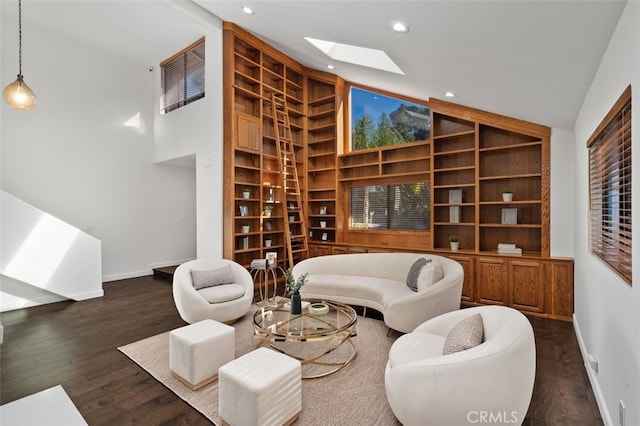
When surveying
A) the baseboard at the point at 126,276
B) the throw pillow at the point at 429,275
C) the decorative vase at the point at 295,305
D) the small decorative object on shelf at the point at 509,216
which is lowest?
the baseboard at the point at 126,276

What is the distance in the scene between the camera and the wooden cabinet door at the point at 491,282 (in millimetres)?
4184

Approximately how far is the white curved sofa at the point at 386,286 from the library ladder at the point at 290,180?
135 centimetres

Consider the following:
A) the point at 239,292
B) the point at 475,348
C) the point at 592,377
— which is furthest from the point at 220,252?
the point at 592,377

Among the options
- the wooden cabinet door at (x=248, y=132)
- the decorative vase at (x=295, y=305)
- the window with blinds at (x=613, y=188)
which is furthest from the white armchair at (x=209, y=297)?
the window with blinds at (x=613, y=188)

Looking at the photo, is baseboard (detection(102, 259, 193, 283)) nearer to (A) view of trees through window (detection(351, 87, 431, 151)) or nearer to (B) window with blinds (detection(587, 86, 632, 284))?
(A) view of trees through window (detection(351, 87, 431, 151))

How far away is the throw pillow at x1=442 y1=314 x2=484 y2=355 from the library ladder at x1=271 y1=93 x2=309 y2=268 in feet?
12.8

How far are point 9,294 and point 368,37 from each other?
5.97 m

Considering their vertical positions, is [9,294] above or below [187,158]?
below

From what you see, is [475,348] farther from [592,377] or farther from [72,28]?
[72,28]

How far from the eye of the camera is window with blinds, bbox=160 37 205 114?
5.91 m

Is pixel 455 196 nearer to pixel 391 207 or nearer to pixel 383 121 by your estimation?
pixel 391 207

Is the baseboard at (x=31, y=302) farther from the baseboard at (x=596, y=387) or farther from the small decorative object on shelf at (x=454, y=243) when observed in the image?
the baseboard at (x=596, y=387)

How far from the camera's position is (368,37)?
304cm

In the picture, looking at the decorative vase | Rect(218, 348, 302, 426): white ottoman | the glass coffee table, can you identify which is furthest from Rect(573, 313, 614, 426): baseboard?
the decorative vase
